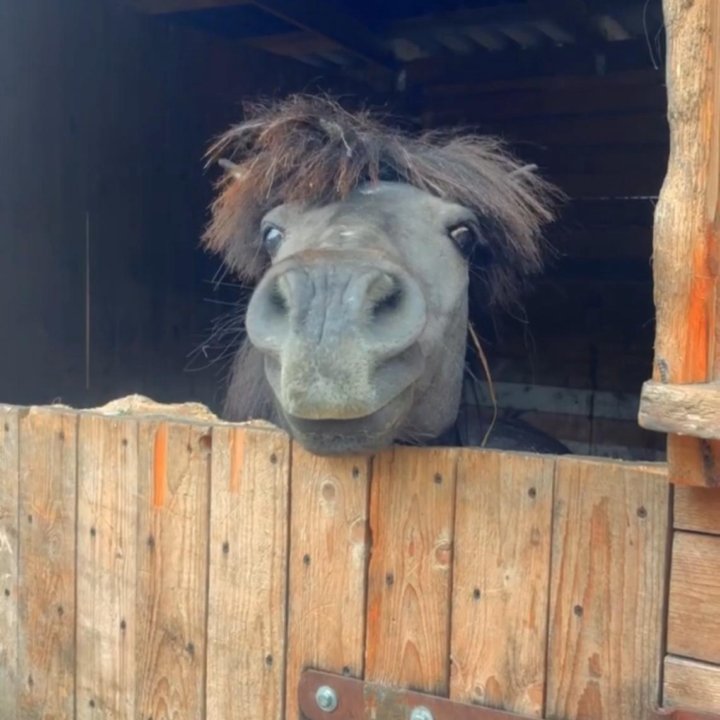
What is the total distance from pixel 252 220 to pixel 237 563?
2.76 ft

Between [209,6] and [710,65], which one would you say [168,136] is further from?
[710,65]

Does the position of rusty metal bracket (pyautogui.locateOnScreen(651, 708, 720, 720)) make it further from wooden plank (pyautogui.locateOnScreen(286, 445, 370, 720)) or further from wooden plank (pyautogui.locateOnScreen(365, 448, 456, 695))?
wooden plank (pyautogui.locateOnScreen(286, 445, 370, 720))

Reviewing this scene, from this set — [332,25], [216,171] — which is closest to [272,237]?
[332,25]

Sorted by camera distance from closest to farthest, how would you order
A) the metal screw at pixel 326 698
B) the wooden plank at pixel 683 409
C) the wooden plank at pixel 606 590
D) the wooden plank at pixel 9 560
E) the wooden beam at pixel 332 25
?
the wooden plank at pixel 683 409
the wooden plank at pixel 606 590
the metal screw at pixel 326 698
the wooden plank at pixel 9 560
the wooden beam at pixel 332 25

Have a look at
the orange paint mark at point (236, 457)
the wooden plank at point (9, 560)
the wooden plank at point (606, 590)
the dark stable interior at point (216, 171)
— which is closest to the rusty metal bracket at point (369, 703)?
the wooden plank at point (606, 590)

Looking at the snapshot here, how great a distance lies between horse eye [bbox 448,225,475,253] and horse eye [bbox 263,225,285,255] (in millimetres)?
384

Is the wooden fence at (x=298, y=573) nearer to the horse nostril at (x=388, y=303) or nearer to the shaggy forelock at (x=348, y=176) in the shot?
the horse nostril at (x=388, y=303)

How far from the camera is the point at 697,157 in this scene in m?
1.31

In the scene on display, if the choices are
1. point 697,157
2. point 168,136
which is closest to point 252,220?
point 697,157

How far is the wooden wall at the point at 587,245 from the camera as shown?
5.85 metres

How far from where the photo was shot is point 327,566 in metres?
1.84

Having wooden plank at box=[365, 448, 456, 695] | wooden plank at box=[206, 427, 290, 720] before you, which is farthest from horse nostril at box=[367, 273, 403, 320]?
wooden plank at box=[206, 427, 290, 720]

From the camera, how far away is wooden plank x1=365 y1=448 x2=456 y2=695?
1.72 meters

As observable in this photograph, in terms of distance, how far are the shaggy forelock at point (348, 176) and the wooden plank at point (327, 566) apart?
0.61m
